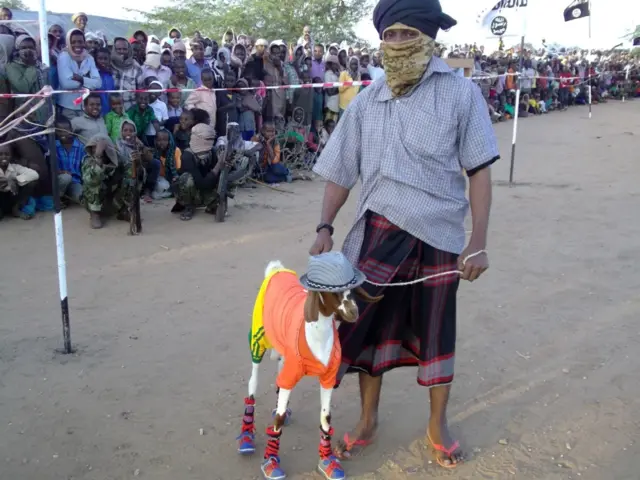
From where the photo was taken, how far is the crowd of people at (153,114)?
22.6 feet

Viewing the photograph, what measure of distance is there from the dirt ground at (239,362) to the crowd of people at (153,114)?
→ 1.48ft

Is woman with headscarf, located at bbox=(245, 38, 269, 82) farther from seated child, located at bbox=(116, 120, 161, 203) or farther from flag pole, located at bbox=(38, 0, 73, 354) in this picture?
flag pole, located at bbox=(38, 0, 73, 354)

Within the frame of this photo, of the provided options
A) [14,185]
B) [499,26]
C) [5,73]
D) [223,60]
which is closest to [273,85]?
[223,60]

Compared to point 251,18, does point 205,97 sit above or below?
below

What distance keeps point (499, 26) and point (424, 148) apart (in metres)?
10.6

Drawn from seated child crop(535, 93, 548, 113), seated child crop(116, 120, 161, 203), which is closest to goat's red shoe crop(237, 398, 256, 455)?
seated child crop(116, 120, 161, 203)

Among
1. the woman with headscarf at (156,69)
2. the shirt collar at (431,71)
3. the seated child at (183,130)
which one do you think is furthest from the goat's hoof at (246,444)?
the woman with headscarf at (156,69)

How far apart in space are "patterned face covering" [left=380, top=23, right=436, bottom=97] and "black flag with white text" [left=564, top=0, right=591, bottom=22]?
15544mm

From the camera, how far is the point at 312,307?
2457mm

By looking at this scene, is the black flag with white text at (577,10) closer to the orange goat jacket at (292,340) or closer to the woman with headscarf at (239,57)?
the woman with headscarf at (239,57)

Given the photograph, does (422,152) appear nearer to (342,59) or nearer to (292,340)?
(292,340)

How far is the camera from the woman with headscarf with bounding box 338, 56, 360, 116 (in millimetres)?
11609

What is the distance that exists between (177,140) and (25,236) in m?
2.68

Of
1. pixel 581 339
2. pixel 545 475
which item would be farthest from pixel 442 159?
pixel 581 339
